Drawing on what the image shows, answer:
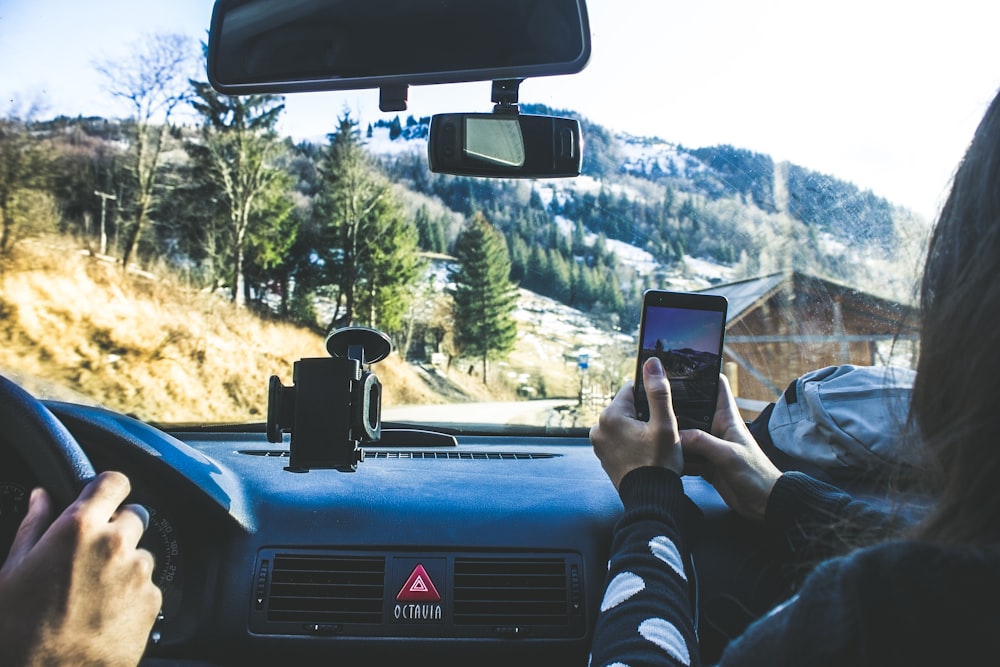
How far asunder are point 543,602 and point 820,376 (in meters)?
1.27

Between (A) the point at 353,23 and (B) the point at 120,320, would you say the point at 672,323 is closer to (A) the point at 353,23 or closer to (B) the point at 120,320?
(A) the point at 353,23

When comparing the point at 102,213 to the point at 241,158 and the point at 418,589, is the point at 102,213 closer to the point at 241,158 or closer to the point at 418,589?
the point at 241,158

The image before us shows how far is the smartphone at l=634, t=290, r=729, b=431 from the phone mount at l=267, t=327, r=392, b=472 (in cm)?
89

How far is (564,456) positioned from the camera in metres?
3.39

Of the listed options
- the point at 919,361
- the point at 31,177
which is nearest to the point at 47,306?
the point at 31,177

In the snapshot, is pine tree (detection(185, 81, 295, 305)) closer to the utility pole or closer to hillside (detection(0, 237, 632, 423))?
the utility pole

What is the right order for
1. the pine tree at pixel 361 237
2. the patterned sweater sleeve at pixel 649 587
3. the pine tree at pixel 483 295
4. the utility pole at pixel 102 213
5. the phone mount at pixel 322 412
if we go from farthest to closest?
the utility pole at pixel 102 213
the pine tree at pixel 361 237
the pine tree at pixel 483 295
the phone mount at pixel 322 412
the patterned sweater sleeve at pixel 649 587

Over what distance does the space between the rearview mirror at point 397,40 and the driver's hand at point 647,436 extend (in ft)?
3.72

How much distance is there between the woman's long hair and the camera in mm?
981

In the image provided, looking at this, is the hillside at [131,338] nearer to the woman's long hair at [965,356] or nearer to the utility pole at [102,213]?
the utility pole at [102,213]

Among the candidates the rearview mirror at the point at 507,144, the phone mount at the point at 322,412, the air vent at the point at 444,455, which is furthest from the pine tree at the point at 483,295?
the phone mount at the point at 322,412

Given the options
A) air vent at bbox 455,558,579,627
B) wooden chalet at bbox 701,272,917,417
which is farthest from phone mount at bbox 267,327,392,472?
wooden chalet at bbox 701,272,917,417

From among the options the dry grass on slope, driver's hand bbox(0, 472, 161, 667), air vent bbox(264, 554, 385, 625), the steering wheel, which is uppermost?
the steering wheel

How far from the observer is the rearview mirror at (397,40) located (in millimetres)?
2512
